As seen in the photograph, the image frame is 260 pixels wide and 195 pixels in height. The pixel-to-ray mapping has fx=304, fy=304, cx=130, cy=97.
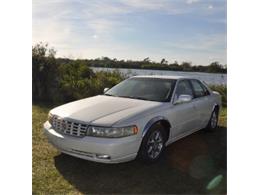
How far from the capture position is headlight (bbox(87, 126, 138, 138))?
306 cm

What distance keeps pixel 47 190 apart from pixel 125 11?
2.41m

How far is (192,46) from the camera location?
4.11 metres

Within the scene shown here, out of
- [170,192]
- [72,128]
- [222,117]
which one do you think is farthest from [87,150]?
[222,117]

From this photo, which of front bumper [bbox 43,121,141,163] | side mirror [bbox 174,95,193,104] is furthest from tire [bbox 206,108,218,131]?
front bumper [bbox 43,121,141,163]

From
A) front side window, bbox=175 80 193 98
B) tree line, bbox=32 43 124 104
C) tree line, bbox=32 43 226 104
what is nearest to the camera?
front side window, bbox=175 80 193 98

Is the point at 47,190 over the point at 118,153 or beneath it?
beneath

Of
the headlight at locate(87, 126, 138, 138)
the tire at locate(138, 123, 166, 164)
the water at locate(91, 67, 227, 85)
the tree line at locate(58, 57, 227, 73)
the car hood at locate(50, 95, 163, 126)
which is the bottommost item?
the tire at locate(138, 123, 166, 164)

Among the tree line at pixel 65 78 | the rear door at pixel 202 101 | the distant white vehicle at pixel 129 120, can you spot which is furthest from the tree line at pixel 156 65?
the rear door at pixel 202 101

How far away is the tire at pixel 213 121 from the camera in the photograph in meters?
4.87

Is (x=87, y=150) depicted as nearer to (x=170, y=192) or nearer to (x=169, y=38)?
(x=170, y=192)

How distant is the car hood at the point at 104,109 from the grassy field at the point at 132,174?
0.57 meters

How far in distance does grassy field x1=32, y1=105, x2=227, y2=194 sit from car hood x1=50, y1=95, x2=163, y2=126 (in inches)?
22.3

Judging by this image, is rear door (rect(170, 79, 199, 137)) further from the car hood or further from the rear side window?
the car hood
